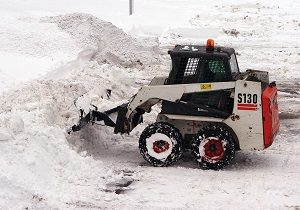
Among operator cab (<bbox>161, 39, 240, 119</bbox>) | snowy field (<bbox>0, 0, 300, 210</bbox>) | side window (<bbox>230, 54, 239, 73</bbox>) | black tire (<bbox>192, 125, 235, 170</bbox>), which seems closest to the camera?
snowy field (<bbox>0, 0, 300, 210</bbox>)

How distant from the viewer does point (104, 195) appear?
7.90 metres

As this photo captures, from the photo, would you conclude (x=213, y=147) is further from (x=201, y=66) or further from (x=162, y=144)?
(x=201, y=66)

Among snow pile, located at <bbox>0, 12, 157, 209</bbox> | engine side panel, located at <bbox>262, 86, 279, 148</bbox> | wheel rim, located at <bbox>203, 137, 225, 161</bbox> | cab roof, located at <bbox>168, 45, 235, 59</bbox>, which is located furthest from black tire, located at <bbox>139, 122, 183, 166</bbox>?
engine side panel, located at <bbox>262, 86, 279, 148</bbox>

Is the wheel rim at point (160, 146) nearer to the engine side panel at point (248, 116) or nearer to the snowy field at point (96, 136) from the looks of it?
the snowy field at point (96, 136)

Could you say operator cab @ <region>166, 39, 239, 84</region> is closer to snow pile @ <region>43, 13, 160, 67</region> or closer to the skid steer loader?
the skid steer loader

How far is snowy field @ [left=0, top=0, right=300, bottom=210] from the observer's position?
773 centimetres

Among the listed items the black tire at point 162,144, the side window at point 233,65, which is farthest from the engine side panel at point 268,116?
the black tire at point 162,144

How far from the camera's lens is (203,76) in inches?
361

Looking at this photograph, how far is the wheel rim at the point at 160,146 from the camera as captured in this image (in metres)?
9.16

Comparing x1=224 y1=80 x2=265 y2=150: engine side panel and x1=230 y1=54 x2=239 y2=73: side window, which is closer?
x1=224 y1=80 x2=265 y2=150: engine side panel

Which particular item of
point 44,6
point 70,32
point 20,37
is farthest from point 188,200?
point 44,6

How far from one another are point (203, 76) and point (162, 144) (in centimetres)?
123

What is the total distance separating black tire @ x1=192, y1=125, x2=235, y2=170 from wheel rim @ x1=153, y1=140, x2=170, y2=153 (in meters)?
0.42

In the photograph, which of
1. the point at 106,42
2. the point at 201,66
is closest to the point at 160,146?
the point at 201,66
